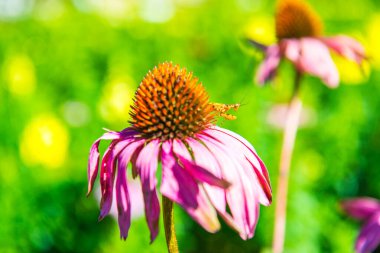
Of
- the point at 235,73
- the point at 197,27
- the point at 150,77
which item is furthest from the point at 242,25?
the point at 150,77

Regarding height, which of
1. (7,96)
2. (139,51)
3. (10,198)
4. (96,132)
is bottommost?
(10,198)

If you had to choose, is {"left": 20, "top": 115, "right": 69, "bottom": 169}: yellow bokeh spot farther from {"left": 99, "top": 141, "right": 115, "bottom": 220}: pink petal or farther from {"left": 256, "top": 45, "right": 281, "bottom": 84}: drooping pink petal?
{"left": 99, "top": 141, "right": 115, "bottom": 220}: pink petal

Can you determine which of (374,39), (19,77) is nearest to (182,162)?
(19,77)

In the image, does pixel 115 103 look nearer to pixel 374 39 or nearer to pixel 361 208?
pixel 361 208

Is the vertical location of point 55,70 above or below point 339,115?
above

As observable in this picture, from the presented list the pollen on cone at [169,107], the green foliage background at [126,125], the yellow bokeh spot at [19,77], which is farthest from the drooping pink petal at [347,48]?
the yellow bokeh spot at [19,77]

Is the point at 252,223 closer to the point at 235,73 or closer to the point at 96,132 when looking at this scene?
the point at 96,132
